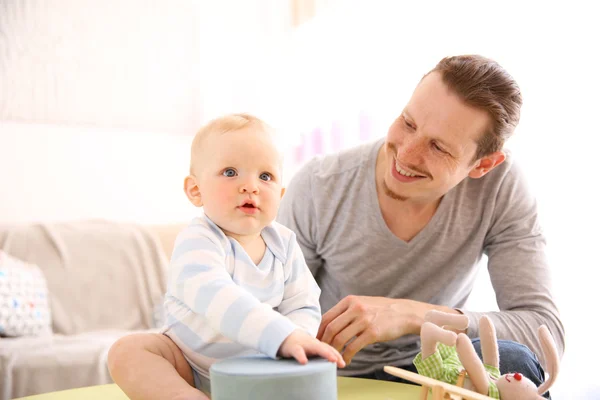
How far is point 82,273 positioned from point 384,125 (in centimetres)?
153

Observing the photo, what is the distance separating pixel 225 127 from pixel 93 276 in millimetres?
1888

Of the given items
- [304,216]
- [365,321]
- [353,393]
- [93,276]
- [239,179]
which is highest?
[239,179]

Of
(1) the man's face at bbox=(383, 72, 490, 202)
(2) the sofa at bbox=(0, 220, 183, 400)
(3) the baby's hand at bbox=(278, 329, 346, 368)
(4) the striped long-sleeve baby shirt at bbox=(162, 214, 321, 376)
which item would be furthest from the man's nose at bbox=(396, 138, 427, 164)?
(2) the sofa at bbox=(0, 220, 183, 400)

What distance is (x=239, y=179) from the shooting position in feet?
3.10

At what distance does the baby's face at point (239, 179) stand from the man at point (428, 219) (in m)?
0.35

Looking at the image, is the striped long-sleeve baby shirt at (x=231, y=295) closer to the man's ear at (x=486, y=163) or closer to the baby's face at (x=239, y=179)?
the baby's face at (x=239, y=179)

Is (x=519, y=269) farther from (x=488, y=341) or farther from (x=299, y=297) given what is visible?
(x=299, y=297)

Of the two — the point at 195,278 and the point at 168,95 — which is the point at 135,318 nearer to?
the point at 168,95

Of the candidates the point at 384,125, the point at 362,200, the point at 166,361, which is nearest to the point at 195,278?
the point at 166,361

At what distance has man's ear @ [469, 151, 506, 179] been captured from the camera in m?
1.47

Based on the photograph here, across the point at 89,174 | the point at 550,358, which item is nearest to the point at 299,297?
the point at 550,358

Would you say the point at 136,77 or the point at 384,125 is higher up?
the point at 136,77

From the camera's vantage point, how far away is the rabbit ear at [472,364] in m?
0.87

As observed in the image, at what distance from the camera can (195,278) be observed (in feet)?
2.87
